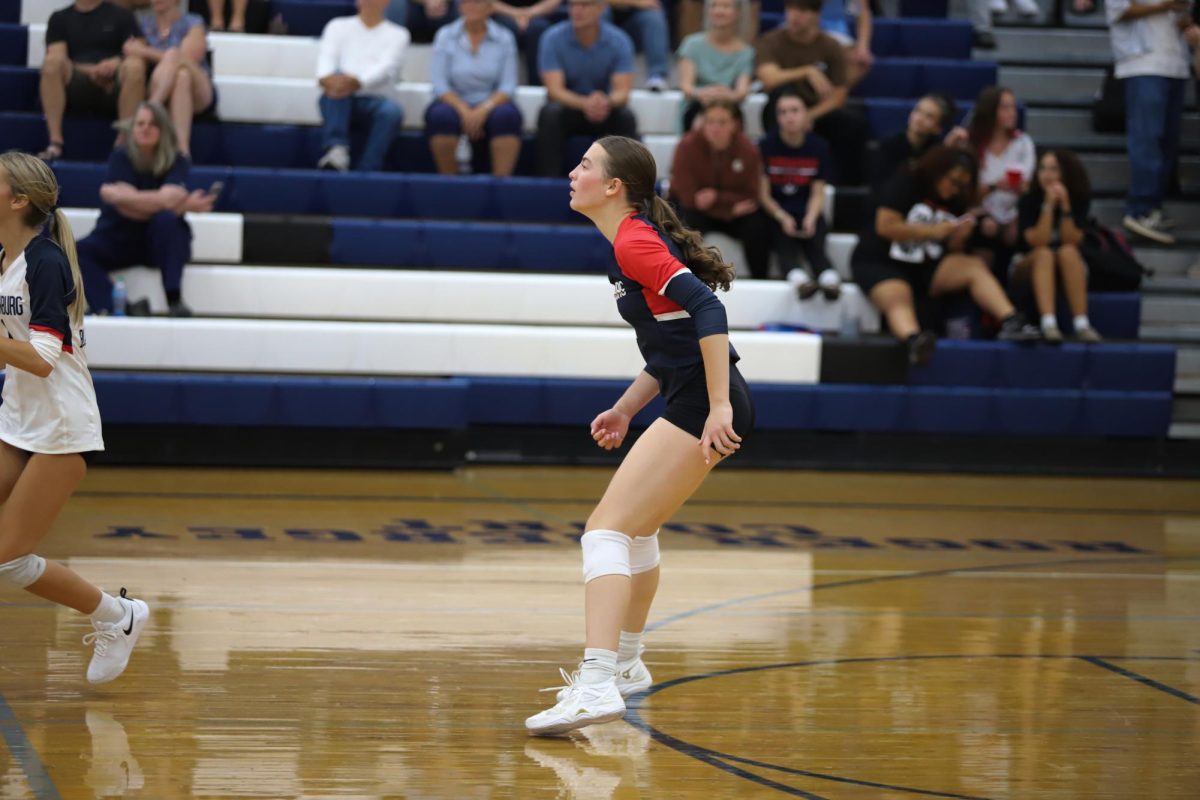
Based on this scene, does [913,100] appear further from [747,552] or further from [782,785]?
[782,785]

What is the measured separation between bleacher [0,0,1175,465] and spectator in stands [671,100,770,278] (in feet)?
1.11

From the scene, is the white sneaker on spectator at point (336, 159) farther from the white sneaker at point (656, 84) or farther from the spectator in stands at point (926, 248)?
the spectator in stands at point (926, 248)

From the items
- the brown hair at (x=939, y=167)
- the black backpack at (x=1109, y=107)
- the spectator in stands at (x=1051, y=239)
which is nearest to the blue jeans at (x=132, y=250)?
the brown hair at (x=939, y=167)

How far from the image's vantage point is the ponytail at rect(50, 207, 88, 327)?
3738mm

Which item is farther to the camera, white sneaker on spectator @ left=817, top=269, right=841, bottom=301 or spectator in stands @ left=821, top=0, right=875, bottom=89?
spectator in stands @ left=821, top=0, right=875, bottom=89

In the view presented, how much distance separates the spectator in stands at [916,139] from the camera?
888 cm

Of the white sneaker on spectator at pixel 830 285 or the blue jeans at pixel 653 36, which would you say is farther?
the blue jeans at pixel 653 36

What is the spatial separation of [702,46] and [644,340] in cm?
646

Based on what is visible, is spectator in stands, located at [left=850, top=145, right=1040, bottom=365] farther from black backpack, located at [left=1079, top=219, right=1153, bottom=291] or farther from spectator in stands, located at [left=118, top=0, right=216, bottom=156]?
spectator in stands, located at [left=118, top=0, right=216, bottom=156]

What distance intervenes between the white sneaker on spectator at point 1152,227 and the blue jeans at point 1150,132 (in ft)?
0.23

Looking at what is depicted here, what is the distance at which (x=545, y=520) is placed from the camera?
666 centimetres

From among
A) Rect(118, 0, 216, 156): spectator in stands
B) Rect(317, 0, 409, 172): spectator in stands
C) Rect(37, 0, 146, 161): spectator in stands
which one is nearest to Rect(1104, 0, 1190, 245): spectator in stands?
Rect(317, 0, 409, 172): spectator in stands

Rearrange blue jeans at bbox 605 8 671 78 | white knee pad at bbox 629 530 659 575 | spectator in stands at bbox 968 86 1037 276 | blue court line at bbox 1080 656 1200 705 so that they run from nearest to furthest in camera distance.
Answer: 1. white knee pad at bbox 629 530 659 575
2. blue court line at bbox 1080 656 1200 705
3. spectator in stands at bbox 968 86 1037 276
4. blue jeans at bbox 605 8 671 78

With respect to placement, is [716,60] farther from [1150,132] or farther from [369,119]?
[1150,132]
